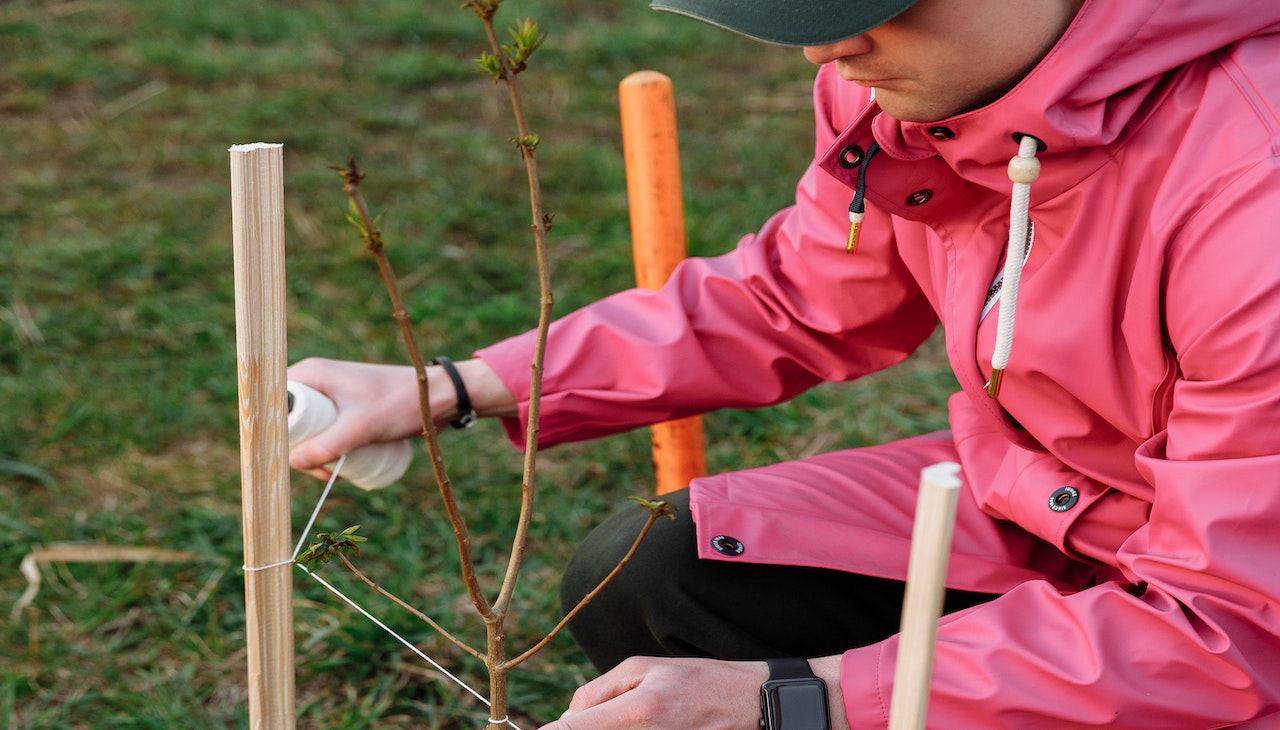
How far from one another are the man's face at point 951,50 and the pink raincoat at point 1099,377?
4 cm

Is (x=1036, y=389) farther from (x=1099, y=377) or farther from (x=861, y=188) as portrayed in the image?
(x=861, y=188)

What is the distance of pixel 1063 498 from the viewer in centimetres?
141

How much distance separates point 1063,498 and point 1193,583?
30 cm

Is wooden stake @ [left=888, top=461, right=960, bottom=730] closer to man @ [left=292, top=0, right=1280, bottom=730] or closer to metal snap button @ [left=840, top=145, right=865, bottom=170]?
man @ [left=292, top=0, right=1280, bottom=730]

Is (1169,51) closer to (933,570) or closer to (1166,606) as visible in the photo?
(1166,606)

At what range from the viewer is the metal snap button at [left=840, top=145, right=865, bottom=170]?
1389mm

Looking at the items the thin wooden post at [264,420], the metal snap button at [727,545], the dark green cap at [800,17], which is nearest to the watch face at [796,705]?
the metal snap button at [727,545]

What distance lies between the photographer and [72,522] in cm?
255

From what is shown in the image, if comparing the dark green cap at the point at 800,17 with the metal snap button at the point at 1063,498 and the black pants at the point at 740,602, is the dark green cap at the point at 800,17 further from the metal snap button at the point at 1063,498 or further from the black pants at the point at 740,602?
the black pants at the point at 740,602

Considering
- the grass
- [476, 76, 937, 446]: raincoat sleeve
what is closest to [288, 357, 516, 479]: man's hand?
A: [476, 76, 937, 446]: raincoat sleeve

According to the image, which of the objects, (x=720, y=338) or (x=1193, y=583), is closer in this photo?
(x=1193, y=583)

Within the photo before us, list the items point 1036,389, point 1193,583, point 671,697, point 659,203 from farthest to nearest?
point 659,203, point 1036,389, point 671,697, point 1193,583

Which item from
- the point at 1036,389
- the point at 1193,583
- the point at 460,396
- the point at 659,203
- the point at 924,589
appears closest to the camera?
the point at 924,589

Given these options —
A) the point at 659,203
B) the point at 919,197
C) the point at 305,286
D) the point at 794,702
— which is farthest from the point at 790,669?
the point at 305,286
